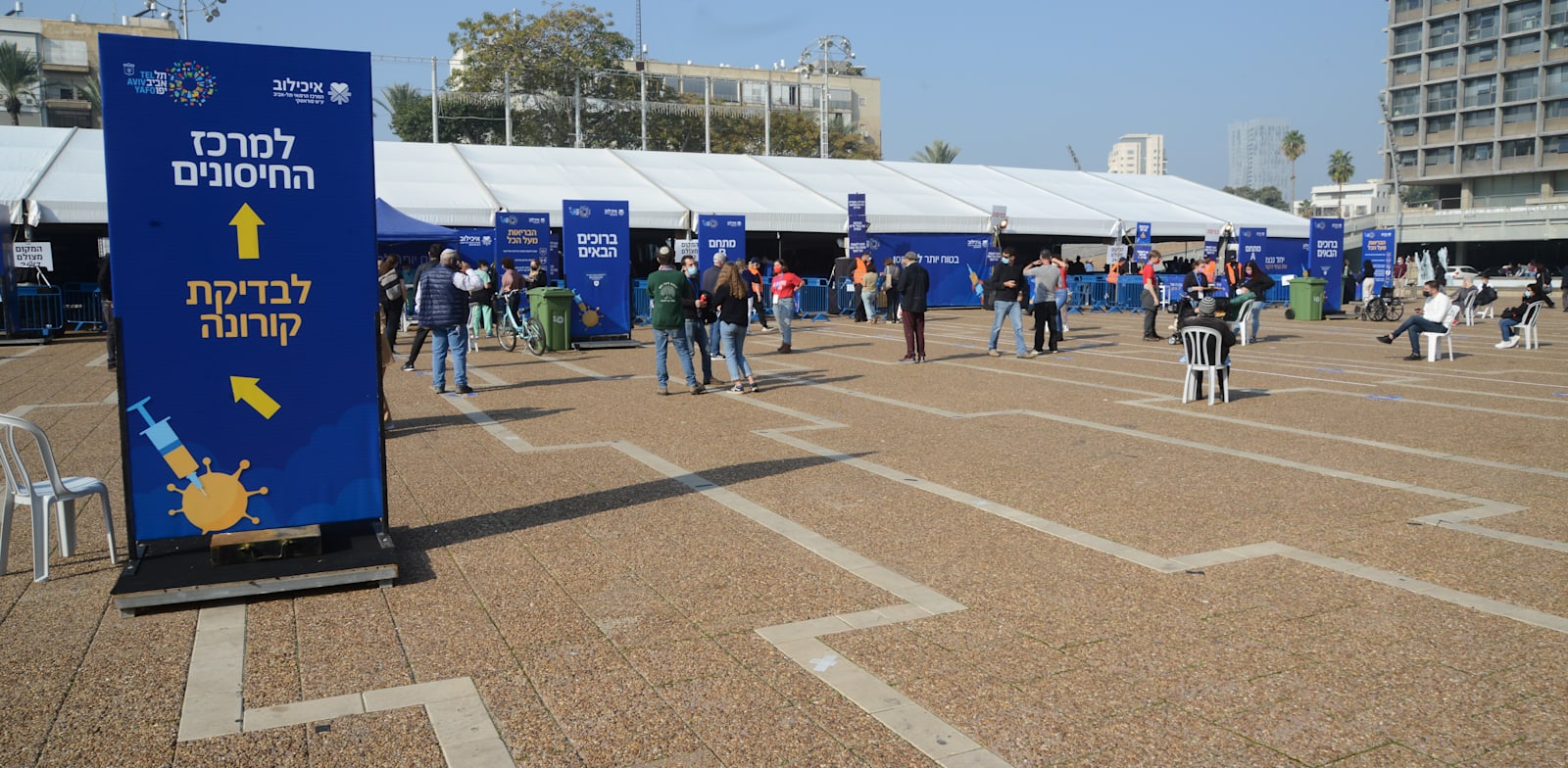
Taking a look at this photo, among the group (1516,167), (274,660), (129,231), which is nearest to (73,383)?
(129,231)

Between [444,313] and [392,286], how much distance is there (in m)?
3.50

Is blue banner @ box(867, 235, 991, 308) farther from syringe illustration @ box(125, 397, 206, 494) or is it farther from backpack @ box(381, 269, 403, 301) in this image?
syringe illustration @ box(125, 397, 206, 494)

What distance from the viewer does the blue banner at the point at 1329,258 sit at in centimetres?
2917

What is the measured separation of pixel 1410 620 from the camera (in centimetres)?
488

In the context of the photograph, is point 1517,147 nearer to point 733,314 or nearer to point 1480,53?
point 1480,53

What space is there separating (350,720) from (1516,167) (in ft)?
317

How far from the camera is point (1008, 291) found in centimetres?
1734

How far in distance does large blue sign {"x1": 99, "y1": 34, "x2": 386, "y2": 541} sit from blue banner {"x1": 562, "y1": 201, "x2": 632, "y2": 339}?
1419cm

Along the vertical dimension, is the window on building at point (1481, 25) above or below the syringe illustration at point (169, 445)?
above

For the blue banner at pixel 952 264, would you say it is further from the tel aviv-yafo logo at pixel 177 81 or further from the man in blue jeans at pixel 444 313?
the tel aviv-yafo logo at pixel 177 81

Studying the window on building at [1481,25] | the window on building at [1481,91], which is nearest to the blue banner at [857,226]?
the window on building at [1481,91]

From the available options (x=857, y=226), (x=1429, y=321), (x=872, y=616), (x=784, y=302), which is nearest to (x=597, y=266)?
(x=784, y=302)

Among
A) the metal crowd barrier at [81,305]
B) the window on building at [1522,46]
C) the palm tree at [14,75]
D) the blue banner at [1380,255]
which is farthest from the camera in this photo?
the window on building at [1522,46]

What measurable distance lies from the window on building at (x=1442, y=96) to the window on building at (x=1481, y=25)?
3.59m
